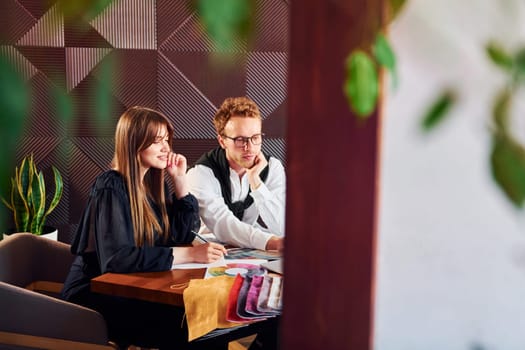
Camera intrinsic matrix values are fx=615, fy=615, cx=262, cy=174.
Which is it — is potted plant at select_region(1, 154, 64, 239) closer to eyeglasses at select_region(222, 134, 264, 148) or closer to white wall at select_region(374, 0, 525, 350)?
eyeglasses at select_region(222, 134, 264, 148)

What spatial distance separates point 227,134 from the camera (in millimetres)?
3457

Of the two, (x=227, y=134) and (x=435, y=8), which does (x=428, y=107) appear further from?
(x=227, y=134)

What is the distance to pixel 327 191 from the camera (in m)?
0.73

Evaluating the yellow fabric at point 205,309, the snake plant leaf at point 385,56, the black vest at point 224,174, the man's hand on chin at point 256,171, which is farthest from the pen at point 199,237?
the snake plant leaf at point 385,56

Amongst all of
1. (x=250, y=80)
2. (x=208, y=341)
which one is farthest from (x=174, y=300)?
(x=250, y=80)

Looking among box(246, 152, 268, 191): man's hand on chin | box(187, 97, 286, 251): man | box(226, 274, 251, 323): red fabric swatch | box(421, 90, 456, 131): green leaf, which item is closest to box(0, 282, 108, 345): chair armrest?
box(226, 274, 251, 323): red fabric swatch

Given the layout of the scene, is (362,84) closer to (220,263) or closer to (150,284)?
(150,284)

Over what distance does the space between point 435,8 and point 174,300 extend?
1707 millimetres

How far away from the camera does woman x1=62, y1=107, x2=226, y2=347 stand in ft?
8.17

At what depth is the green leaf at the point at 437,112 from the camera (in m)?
0.54

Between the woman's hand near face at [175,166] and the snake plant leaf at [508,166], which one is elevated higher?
the woman's hand near face at [175,166]

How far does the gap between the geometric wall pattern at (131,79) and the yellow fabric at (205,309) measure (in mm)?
2702

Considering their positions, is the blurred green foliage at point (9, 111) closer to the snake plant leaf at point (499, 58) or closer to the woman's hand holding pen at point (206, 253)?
the snake plant leaf at point (499, 58)

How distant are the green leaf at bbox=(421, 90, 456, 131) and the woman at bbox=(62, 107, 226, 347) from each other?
2.05m
